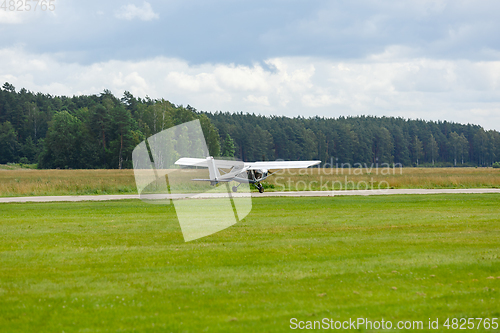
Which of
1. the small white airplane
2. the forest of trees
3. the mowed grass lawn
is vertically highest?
the forest of trees

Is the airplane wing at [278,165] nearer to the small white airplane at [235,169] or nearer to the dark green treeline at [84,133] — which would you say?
the small white airplane at [235,169]

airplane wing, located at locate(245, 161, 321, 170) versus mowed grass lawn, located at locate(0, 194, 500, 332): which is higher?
airplane wing, located at locate(245, 161, 321, 170)

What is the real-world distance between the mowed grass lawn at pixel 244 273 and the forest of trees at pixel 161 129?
5150 centimetres

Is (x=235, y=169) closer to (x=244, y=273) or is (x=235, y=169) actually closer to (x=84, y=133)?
(x=244, y=273)

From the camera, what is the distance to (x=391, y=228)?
16.9m

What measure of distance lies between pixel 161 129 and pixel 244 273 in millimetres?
68880

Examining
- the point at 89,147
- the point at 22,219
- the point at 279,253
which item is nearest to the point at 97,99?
the point at 89,147

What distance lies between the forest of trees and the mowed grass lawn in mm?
51503

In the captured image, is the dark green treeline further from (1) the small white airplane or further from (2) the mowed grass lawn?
(2) the mowed grass lawn

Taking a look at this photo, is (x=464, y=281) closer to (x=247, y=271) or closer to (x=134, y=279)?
(x=247, y=271)

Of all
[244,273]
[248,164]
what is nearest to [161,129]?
[248,164]

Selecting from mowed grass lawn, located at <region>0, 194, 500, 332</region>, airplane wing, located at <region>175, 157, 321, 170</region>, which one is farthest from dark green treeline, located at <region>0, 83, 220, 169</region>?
mowed grass lawn, located at <region>0, 194, 500, 332</region>

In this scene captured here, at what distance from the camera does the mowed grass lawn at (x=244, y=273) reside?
7.63 metres

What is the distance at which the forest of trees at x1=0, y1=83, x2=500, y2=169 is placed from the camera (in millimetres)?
97875
